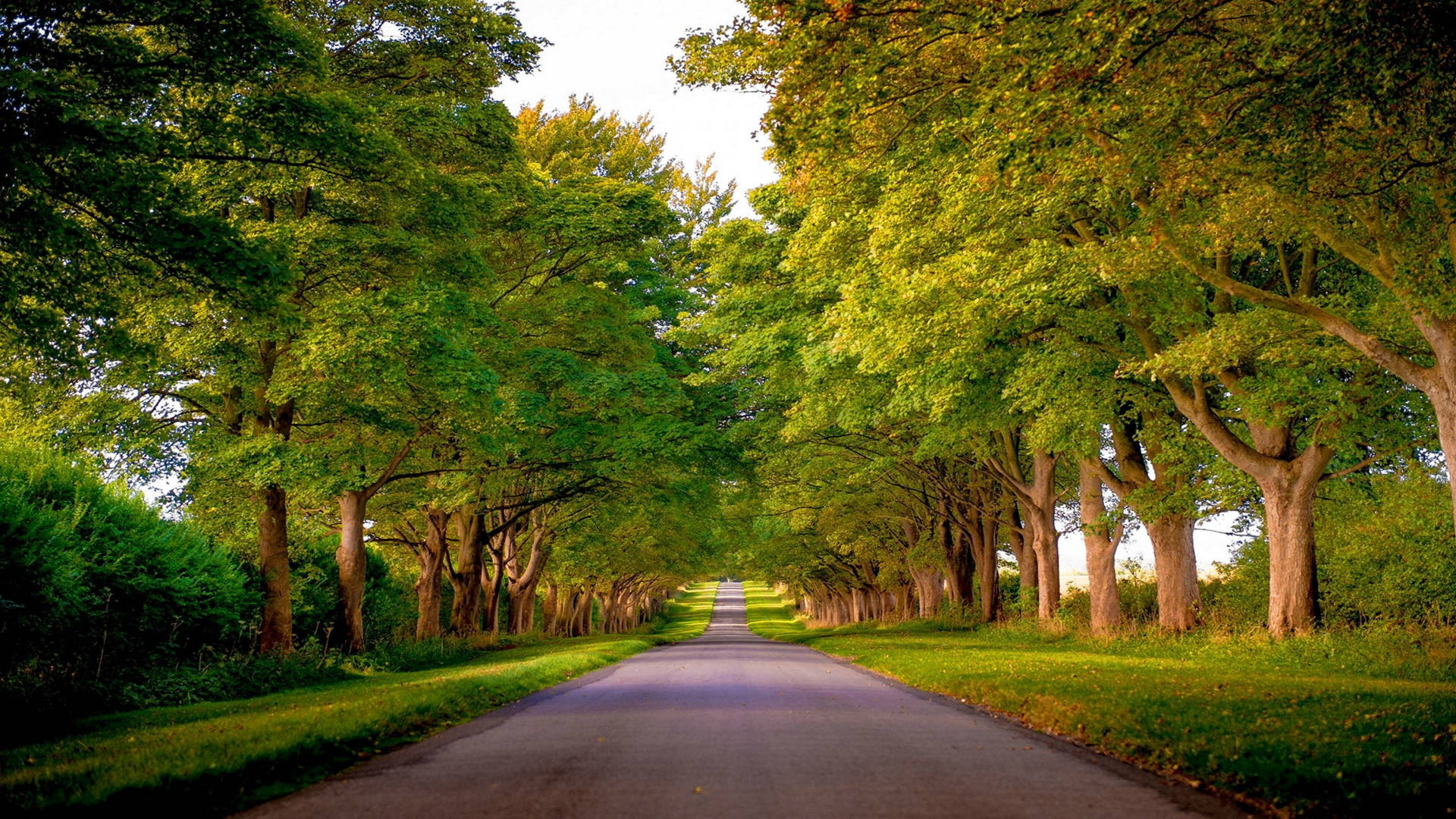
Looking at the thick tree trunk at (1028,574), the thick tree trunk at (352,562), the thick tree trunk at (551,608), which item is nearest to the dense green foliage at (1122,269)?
the thick tree trunk at (1028,574)

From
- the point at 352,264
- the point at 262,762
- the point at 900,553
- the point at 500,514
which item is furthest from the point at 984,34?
the point at 900,553

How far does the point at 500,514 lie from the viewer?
119 ft

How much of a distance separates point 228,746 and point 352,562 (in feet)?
50.6

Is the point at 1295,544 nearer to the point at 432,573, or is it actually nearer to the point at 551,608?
the point at 432,573

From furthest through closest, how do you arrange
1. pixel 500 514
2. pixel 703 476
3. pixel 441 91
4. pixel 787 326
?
pixel 500 514
pixel 703 476
pixel 787 326
pixel 441 91

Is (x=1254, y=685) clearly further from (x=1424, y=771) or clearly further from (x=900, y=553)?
(x=900, y=553)

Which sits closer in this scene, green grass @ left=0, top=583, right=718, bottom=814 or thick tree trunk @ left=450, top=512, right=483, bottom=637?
green grass @ left=0, top=583, right=718, bottom=814

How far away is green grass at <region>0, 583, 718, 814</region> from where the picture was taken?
20.2ft

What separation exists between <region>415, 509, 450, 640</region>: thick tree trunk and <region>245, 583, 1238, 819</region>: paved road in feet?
62.5

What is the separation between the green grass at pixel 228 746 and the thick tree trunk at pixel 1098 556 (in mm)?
15575

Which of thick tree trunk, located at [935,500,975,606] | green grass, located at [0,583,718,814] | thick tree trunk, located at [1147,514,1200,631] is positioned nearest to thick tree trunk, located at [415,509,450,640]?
green grass, located at [0,583,718,814]

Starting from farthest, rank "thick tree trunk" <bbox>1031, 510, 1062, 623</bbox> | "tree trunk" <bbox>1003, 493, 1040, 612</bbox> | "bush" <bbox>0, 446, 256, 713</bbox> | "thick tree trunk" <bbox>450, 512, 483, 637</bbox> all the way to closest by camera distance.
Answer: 1. "thick tree trunk" <bbox>450, 512, 483, 637</bbox>
2. "tree trunk" <bbox>1003, 493, 1040, 612</bbox>
3. "thick tree trunk" <bbox>1031, 510, 1062, 623</bbox>
4. "bush" <bbox>0, 446, 256, 713</bbox>

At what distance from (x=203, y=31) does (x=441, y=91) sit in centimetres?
926

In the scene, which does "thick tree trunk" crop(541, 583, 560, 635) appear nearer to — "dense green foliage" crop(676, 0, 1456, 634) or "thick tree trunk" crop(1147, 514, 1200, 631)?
"dense green foliage" crop(676, 0, 1456, 634)
